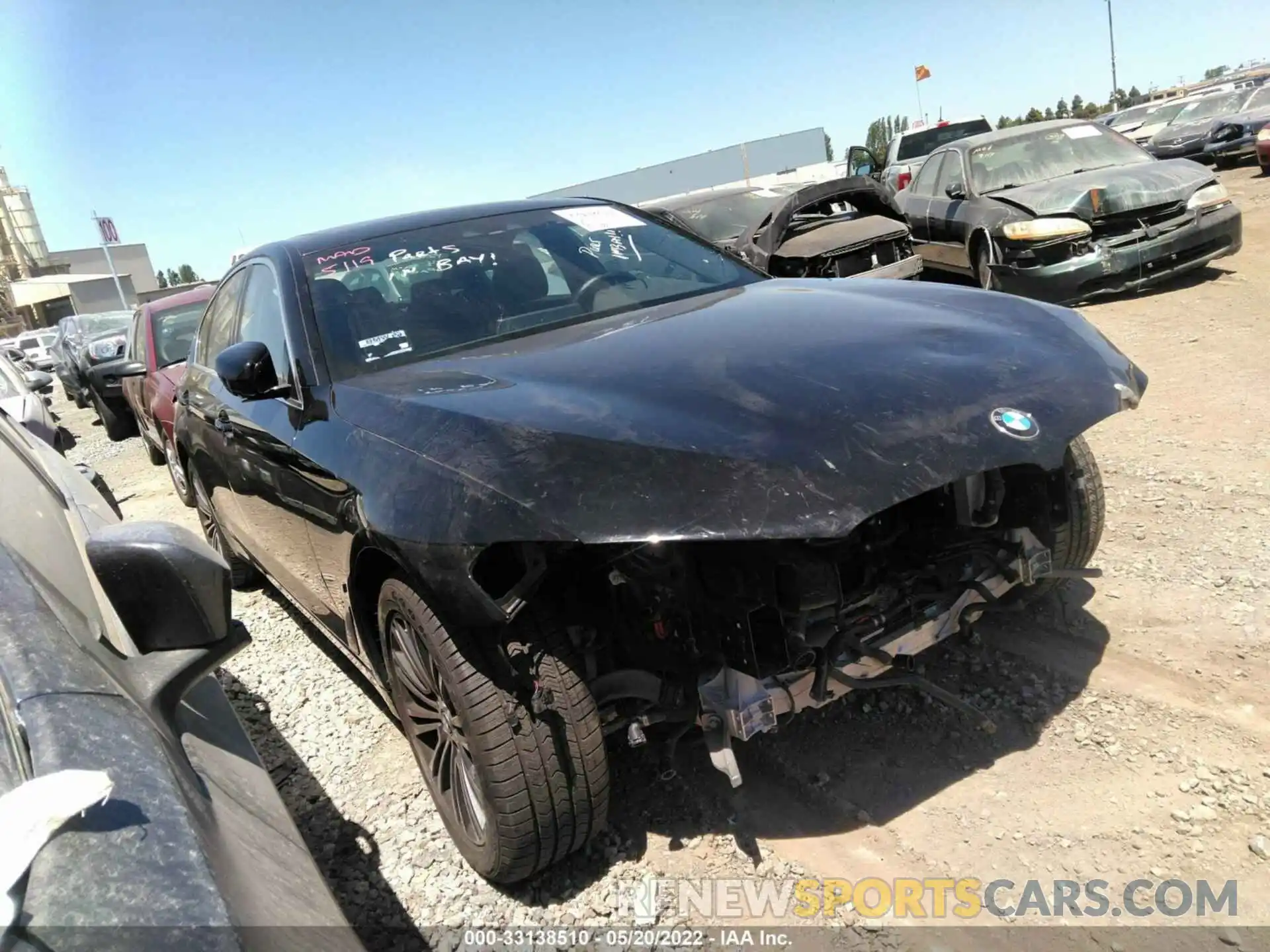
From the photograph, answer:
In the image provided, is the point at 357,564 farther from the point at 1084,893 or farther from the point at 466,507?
the point at 1084,893

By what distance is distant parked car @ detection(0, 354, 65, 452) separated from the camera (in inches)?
252

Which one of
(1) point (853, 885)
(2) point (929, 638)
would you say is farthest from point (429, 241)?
(1) point (853, 885)

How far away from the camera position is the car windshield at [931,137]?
1558 centimetres

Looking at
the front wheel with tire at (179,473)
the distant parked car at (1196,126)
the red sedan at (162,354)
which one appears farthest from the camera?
the distant parked car at (1196,126)

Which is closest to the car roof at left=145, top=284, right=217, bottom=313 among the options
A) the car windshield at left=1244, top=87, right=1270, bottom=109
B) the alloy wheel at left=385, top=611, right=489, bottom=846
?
the alloy wheel at left=385, top=611, right=489, bottom=846

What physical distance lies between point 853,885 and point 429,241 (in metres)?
2.45

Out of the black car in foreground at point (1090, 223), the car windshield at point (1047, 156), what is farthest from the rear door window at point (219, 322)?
the car windshield at point (1047, 156)

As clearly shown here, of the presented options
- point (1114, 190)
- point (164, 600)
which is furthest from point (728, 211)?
point (164, 600)

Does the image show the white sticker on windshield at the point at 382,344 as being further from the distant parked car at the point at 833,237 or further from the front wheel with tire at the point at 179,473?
the distant parked car at the point at 833,237

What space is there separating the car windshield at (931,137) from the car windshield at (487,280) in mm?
13836

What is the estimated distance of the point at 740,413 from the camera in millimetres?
1933

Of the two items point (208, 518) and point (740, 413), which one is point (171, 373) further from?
point (740, 413)

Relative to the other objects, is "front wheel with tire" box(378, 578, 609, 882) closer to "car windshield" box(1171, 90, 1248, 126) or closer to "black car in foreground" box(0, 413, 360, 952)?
"black car in foreground" box(0, 413, 360, 952)

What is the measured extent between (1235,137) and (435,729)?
63.3ft
